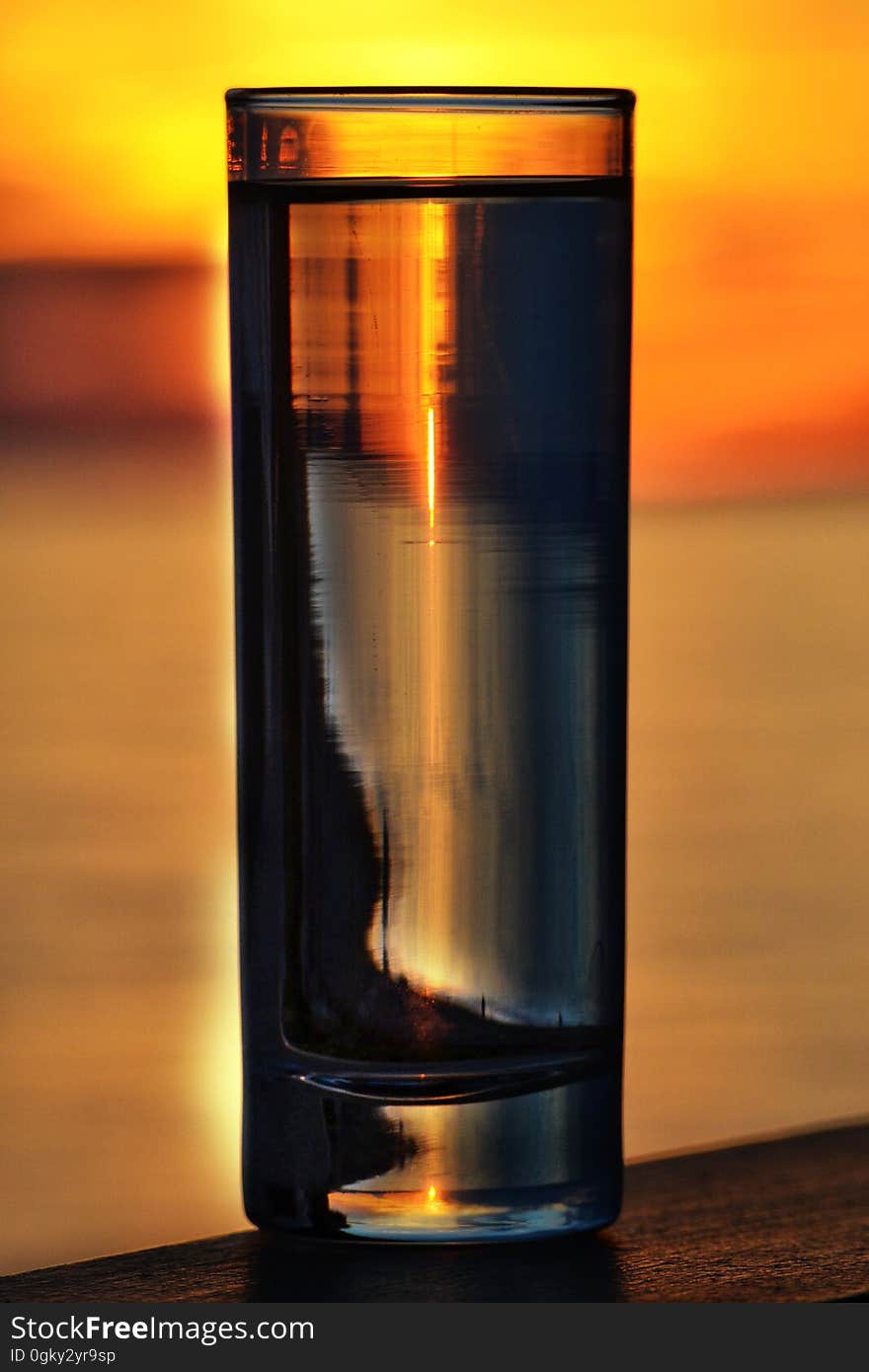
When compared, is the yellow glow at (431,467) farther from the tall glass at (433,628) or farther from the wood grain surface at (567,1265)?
the wood grain surface at (567,1265)

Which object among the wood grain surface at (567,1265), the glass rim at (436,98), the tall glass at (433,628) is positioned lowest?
the wood grain surface at (567,1265)

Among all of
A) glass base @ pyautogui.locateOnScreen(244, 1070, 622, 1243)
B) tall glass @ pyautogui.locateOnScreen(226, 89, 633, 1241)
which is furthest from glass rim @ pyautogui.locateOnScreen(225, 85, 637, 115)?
glass base @ pyautogui.locateOnScreen(244, 1070, 622, 1243)

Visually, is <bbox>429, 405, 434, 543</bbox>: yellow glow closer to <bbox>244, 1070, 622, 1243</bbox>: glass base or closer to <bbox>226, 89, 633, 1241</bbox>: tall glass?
<bbox>226, 89, 633, 1241</bbox>: tall glass

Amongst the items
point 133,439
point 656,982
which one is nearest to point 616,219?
point 656,982

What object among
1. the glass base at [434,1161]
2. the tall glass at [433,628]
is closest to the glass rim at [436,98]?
the tall glass at [433,628]

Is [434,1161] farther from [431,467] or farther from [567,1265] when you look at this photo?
[431,467]

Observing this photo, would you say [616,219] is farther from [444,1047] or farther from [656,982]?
[656,982]
